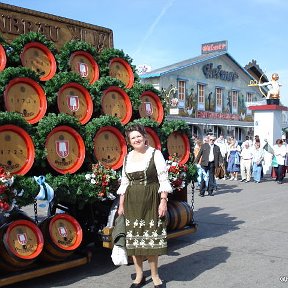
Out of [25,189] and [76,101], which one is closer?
[25,189]

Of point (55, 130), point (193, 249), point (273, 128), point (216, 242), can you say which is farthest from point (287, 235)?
point (273, 128)

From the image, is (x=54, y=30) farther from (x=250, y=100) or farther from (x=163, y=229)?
(x=250, y=100)

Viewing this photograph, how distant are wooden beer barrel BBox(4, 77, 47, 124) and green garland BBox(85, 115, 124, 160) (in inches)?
22.7

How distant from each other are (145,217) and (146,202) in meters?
0.15

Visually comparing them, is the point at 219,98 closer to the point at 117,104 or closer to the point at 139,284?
the point at 117,104

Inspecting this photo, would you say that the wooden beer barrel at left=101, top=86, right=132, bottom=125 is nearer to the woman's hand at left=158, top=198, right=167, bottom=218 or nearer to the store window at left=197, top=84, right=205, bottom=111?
the woman's hand at left=158, top=198, right=167, bottom=218

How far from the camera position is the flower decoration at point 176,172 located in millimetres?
5758

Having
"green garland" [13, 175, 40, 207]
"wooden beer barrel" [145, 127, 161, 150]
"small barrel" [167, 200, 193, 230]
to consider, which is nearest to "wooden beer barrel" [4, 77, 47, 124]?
"green garland" [13, 175, 40, 207]

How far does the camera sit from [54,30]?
5.38 metres

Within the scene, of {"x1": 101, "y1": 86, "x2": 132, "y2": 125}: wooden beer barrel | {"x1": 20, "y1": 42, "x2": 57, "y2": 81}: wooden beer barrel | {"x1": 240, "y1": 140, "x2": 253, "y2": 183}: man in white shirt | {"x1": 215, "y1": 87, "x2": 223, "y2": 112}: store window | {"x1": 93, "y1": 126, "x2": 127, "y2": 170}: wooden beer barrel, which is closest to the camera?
{"x1": 20, "y1": 42, "x2": 57, "y2": 81}: wooden beer barrel

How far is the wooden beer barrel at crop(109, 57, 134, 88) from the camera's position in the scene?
580 centimetres

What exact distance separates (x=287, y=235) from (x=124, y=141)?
10.5ft

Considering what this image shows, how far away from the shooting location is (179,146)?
6.26 m

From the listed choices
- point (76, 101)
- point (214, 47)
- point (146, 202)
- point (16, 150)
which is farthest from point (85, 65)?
point (214, 47)
